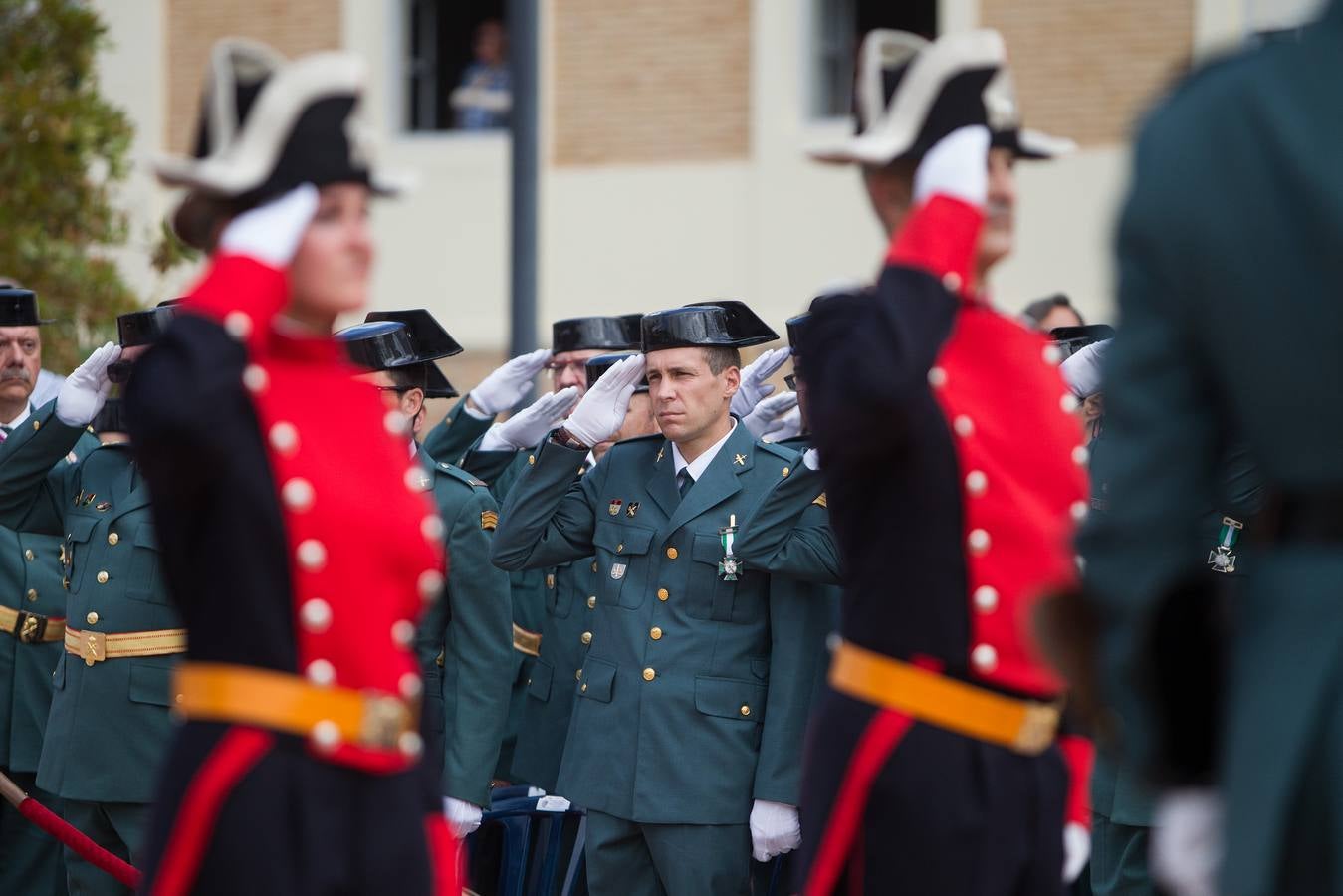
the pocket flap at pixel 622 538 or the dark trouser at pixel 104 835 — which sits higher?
the pocket flap at pixel 622 538

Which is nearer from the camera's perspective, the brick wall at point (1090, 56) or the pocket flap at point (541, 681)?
the pocket flap at point (541, 681)

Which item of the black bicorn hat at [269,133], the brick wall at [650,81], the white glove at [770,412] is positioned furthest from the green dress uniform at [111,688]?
the brick wall at [650,81]

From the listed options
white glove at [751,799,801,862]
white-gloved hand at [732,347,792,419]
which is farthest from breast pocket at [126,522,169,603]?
white-gloved hand at [732,347,792,419]

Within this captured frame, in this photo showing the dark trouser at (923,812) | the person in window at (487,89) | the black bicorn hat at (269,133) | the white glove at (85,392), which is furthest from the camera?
the person in window at (487,89)

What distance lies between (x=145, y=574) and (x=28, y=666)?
1.02 metres

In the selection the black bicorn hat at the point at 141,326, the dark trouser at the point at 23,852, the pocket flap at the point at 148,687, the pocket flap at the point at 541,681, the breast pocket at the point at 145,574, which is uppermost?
the black bicorn hat at the point at 141,326

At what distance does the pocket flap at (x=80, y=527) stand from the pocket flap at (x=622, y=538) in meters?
1.57

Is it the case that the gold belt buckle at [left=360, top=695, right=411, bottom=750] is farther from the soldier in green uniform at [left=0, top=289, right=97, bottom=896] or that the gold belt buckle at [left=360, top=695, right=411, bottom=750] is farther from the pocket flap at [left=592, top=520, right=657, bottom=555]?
the soldier in green uniform at [left=0, top=289, right=97, bottom=896]

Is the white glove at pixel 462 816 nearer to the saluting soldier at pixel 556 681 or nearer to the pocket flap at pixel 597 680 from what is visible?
the pocket flap at pixel 597 680

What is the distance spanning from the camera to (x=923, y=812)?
3.28m

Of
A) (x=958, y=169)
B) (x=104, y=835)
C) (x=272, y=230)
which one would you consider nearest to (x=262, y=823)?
(x=272, y=230)

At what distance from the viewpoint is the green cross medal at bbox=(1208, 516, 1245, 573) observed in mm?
5676

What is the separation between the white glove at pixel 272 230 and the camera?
305 centimetres

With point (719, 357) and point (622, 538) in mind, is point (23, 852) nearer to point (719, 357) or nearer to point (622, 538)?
point (622, 538)
